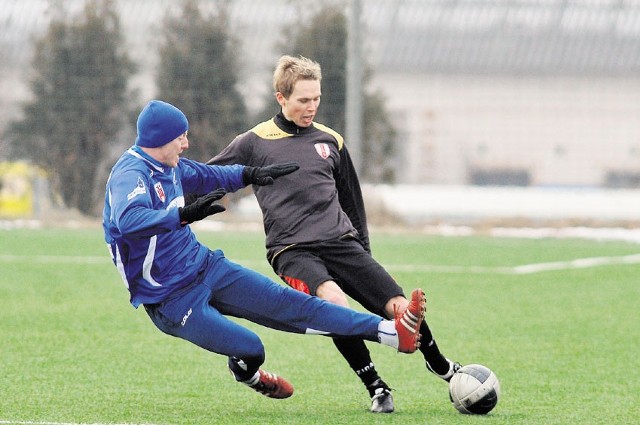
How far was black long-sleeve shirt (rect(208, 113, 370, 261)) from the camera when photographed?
6.70 meters

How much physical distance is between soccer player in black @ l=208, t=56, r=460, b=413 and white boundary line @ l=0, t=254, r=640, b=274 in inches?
324

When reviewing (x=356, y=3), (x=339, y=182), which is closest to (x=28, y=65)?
(x=356, y=3)

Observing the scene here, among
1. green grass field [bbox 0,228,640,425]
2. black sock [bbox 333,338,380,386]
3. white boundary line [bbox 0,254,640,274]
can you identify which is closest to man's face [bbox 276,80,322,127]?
black sock [bbox 333,338,380,386]

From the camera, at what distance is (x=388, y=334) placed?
592cm

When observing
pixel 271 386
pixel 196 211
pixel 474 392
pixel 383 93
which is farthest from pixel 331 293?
pixel 383 93

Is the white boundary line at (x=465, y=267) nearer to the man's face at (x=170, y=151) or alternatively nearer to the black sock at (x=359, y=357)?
the black sock at (x=359, y=357)

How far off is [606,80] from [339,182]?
61.9 feet

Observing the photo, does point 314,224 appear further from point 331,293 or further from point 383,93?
point 383,93

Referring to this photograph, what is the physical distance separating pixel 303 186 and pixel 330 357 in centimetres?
218

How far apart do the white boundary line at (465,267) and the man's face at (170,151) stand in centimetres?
915

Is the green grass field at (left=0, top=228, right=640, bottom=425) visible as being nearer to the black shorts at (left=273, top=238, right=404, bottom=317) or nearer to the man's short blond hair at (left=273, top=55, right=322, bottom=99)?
the black shorts at (left=273, top=238, right=404, bottom=317)

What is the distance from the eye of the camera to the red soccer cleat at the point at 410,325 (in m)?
5.83

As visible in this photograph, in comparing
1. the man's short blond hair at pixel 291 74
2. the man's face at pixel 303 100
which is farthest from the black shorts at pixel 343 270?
the man's short blond hair at pixel 291 74

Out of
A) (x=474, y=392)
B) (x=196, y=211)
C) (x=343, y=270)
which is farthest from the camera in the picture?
(x=343, y=270)
